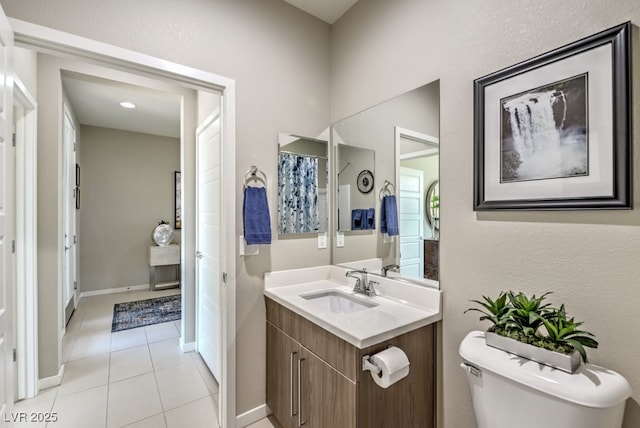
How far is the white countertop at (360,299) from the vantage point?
50.3 inches

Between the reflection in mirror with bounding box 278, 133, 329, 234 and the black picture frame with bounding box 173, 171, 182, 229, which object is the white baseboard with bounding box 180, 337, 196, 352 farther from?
the black picture frame with bounding box 173, 171, 182, 229

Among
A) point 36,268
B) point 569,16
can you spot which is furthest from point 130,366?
point 569,16

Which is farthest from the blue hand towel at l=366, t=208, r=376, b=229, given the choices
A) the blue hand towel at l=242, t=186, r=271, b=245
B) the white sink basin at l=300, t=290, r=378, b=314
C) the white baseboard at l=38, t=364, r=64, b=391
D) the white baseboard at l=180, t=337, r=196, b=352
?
the white baseboard at l=38, t=364, r=64, b=391

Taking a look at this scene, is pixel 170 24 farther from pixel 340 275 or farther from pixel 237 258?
pixel 340 275

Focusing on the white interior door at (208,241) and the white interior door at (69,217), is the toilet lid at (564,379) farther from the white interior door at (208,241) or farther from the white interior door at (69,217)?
the white interior door at (69,217)

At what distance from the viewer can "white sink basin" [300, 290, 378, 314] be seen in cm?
184

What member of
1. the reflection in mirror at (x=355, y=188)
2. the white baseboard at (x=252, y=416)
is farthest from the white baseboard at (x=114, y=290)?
the reflection in mirror at (x=355, y=188)

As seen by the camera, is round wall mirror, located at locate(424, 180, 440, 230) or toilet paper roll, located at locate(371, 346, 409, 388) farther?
round wall mirror, located at locate(424, 180, 440, 230)

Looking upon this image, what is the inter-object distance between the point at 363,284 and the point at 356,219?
0.46 meters

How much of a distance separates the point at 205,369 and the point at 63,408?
3.07ft

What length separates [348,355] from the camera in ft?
4.10

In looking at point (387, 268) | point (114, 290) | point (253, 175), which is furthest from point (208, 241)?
point (114, 290)

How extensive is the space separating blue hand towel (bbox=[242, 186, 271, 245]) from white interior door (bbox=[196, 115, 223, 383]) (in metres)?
0.45

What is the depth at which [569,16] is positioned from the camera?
1087 millimetres
